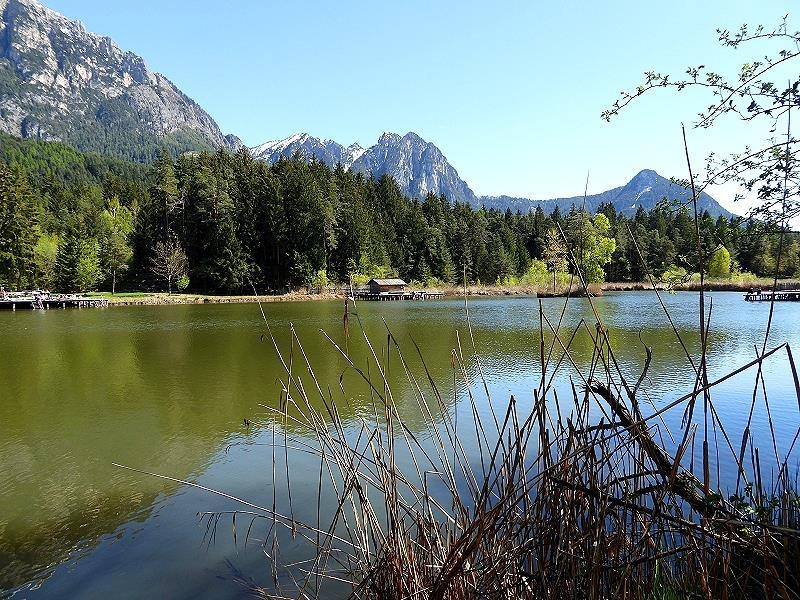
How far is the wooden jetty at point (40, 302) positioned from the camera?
36812mm

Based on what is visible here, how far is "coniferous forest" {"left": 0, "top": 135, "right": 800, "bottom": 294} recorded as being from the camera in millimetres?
49500

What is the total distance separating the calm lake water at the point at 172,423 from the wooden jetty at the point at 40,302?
20.5 m

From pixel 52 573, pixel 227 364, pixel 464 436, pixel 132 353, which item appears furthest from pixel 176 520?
pixel 132 353

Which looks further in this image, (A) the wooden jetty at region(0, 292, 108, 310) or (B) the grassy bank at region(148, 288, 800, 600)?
(A) the wooden jetty at region(0, 292, 108, 310)

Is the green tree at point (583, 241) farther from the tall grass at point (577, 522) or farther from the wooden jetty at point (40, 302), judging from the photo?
the wooden jetty at point (40, 302)

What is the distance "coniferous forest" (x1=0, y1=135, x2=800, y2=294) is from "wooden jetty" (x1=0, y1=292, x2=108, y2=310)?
20.3ft

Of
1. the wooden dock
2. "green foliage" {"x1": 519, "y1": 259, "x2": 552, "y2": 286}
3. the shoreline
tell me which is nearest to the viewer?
the shoreline

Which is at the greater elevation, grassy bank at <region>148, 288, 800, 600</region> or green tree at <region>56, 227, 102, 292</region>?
green tree at <region>56, 227, 102, 292</region>

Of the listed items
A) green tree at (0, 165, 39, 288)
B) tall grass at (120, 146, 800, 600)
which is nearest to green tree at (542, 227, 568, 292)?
tall grass at (120, 146, 800, 600)

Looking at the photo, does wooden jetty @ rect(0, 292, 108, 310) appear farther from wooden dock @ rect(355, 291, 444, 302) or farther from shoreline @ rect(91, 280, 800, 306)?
wooden dock @ rect(355, 291, 444, 302)

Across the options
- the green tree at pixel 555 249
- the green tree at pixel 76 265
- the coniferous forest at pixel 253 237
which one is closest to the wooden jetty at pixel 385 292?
the coniferous forest at pixel 253 237

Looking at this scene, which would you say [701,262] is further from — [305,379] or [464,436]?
[305,379]

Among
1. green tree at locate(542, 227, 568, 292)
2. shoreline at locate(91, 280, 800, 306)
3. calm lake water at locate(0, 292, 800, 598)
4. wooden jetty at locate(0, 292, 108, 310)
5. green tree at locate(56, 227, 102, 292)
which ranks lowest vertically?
calm lake water at locate(0, 292, 800, 598)

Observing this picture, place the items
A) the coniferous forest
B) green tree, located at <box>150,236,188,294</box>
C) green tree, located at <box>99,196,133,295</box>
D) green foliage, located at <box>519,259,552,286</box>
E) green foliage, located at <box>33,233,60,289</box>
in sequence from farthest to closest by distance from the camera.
→ green foliage, located at <box>519,259,552,286</box> < green tree, located at <box>99,196,133,295</box> < green tree, located at <box>150,236,188,294</box> < the coniferous forest < green foliage, located at <box>33,233,60,289</box>
